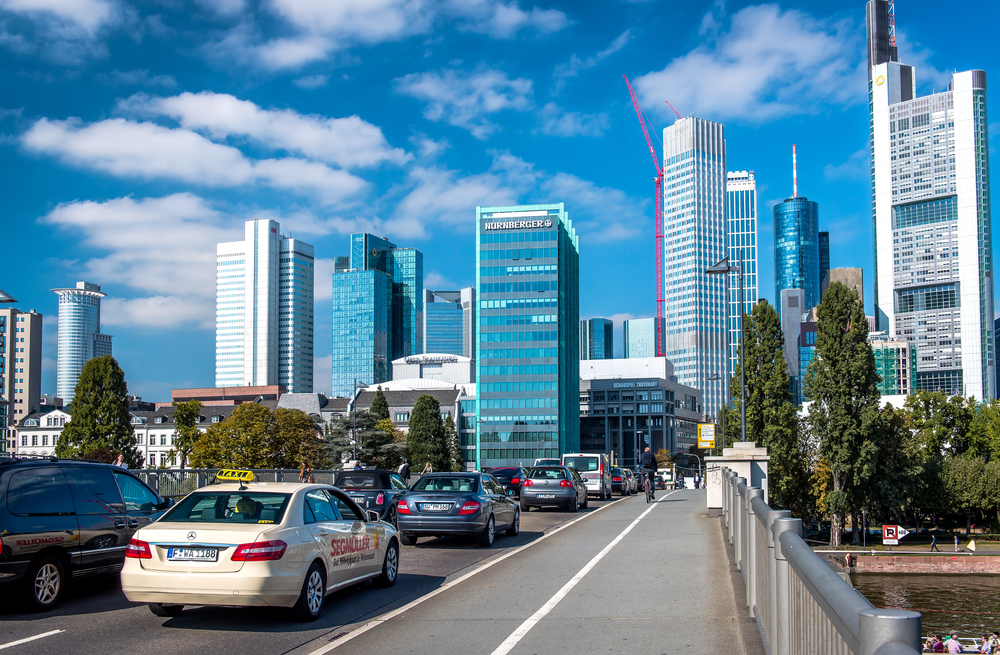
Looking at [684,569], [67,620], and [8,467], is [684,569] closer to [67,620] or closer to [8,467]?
[67,620]

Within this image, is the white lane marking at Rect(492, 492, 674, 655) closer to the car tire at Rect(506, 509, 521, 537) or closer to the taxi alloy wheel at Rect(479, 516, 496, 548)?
the taxi alloy wheel at Rect(479, 516, 496, 548)

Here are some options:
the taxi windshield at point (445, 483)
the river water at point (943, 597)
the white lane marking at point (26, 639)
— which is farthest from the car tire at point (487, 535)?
the river water at point (943, 597)

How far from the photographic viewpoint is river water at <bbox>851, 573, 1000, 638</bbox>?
44.3m

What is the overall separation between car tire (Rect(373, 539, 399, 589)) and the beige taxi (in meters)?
1.43

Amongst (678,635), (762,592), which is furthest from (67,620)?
(762,592)

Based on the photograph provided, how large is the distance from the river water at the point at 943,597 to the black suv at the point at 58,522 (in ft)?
126

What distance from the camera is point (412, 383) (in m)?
155

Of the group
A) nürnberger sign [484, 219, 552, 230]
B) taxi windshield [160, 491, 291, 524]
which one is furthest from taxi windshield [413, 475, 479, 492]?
nürnberger sign [484, 219, 552, 230]

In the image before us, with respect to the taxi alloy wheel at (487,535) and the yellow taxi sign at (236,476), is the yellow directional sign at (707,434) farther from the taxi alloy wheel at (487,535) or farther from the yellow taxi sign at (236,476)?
the yellow taxi sign at (236,476)

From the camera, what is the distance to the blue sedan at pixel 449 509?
1608 cm

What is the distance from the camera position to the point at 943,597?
A: 53.8 m

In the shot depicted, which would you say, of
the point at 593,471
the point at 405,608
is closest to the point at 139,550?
the point at 405,608

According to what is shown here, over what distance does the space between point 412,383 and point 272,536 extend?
147 meters

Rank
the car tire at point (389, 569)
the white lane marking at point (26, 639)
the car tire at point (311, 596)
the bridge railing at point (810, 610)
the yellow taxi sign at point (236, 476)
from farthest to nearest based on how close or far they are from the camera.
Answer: the car tire at point (389, 569), the yellow taxi sign at point (236, 476), the car tire at point (311, 596), the white lane marking at point (26, 639), the bridge railing at point (810, 610)
